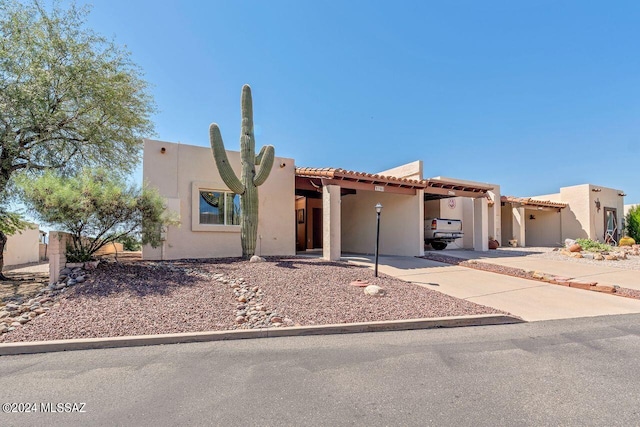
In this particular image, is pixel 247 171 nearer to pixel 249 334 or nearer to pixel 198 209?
pixel 198 209

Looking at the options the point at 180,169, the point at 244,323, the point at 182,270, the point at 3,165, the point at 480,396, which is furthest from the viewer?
the point at 180,169

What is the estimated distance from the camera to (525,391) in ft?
11.0

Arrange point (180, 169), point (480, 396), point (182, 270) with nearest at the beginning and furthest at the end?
point (480, 396) < point (182, 270) < point (180, 169)

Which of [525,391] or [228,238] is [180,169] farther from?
[525,391]

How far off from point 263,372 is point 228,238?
8.63m

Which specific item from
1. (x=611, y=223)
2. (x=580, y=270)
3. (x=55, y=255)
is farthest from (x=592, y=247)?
(x=55, y=255)

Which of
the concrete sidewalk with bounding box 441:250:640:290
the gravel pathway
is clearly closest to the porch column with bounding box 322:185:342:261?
the gravel pathway

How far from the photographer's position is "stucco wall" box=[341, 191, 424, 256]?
13.9 meters

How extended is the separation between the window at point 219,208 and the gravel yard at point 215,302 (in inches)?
138

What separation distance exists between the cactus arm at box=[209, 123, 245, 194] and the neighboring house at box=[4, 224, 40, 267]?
9.72 metres

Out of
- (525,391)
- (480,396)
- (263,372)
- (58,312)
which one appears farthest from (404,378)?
(58,312)

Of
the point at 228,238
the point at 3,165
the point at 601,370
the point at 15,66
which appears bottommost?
the point at 601,370

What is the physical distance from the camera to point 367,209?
15859mm

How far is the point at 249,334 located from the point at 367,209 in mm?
11517
